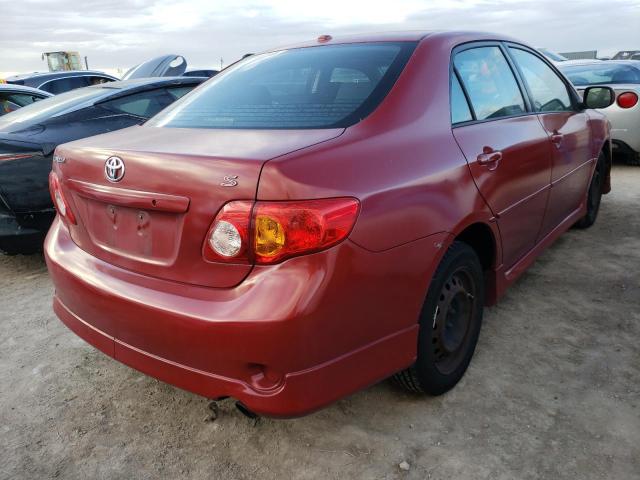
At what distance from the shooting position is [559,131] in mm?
3211

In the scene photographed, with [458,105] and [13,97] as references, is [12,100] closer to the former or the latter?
[13,97]

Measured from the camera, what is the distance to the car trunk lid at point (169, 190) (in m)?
1.68

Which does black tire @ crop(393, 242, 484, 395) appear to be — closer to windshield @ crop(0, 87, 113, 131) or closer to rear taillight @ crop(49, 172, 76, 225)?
rear taillight @ crop(49, 172, 76, 225)

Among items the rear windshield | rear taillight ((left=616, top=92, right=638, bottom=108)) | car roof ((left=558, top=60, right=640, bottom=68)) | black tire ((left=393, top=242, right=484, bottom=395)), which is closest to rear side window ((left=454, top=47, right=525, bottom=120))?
the rear windshield

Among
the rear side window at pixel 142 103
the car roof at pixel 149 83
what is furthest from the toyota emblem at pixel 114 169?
the car roof at pixel 149 83

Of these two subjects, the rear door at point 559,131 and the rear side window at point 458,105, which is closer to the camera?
the rear side window at point 458,105

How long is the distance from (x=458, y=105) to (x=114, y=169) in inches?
54.8

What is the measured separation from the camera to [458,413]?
2.25 metres

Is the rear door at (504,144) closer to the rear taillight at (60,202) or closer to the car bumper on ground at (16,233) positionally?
the rear taillight at (60,202)

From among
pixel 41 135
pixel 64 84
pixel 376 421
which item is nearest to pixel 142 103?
pixel 41 135

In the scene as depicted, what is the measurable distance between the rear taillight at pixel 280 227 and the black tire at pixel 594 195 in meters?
3.45

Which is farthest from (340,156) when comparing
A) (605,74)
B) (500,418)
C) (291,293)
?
(605,74)

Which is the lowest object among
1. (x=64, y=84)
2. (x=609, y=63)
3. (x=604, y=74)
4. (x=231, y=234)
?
(x=64, y=84)

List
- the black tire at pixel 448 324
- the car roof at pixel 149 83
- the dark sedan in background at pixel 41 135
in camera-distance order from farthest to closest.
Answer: the car roof at pixel 149 83 < the dark sedan in background at pixel 41 135 < the black tire at pixel 448 324
